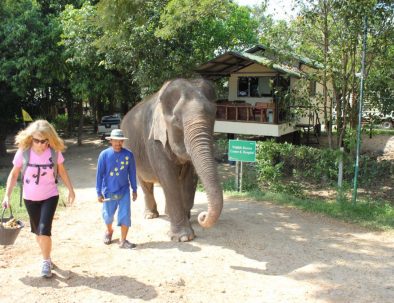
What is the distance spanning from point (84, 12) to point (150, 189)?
9827mm

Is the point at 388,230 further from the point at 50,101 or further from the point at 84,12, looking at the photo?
the point at 50,101

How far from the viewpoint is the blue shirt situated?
6.18m

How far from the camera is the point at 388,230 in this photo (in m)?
7.87

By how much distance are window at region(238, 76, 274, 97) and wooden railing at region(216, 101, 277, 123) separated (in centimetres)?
297

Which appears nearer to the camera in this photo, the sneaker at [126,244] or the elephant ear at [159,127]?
the sneaker at [126,244]

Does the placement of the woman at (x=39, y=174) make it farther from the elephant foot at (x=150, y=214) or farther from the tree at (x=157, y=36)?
the tree at (x=157, y=36)

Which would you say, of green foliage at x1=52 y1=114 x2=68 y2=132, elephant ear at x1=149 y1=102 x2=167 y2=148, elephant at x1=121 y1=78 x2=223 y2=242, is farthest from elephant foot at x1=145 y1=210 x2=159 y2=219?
green foliage at x1=52 y1=114 x2=68 y2=132

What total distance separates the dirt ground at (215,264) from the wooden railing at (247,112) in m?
8.79

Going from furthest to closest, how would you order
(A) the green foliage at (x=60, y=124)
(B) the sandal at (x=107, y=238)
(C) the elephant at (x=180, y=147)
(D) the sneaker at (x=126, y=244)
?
(A) the green foliage at (x=60, y=124) → (B) the sandal at (x=107, y=238) → (D) the sneaker at (x=126, y=244) → (C) the elephant at (x=180, y=147)

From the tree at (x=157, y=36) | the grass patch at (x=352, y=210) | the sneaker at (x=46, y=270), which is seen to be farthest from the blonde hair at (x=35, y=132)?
the tree at (x=157, y=36)

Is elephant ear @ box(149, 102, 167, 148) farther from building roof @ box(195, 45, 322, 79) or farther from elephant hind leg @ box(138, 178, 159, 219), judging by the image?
building roof @ box(195, 45, 322, 79)

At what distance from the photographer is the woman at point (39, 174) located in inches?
196

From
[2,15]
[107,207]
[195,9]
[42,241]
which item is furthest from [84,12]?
[42,241]

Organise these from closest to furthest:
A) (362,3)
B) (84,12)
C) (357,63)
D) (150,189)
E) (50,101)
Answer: (150,189) < (362,3) < (357,63) < (84,12) < (50,101)
